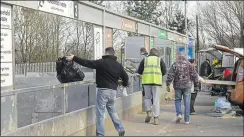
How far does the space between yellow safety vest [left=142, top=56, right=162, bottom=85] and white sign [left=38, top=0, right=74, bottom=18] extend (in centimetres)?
299

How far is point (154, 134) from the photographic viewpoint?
8812 millimetres

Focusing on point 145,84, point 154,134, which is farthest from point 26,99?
point 145,84

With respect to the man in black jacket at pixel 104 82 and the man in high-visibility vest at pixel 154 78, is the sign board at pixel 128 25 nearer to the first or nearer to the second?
the man in high-visibility vest at pixel 154 78

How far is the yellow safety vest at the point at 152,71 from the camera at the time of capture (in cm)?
1009

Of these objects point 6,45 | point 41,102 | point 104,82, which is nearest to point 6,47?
point 6,45

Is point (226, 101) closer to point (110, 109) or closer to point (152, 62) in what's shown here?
point (152, 62)

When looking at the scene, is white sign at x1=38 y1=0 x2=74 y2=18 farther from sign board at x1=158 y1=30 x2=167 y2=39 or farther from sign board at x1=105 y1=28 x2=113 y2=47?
sign board at x1=158 y1=30 x2=167 y2=39

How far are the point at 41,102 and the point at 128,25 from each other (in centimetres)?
473

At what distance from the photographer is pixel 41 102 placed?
7.57 meters

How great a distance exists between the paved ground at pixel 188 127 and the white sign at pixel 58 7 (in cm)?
259

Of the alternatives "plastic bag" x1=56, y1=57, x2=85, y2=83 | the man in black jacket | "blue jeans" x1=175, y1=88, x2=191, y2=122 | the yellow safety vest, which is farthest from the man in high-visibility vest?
the man in black jacket

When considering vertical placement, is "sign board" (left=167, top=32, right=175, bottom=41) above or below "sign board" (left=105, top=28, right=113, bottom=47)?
above

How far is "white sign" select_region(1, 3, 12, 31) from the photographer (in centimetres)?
568

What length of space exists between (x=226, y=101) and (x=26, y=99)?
21.2ft
